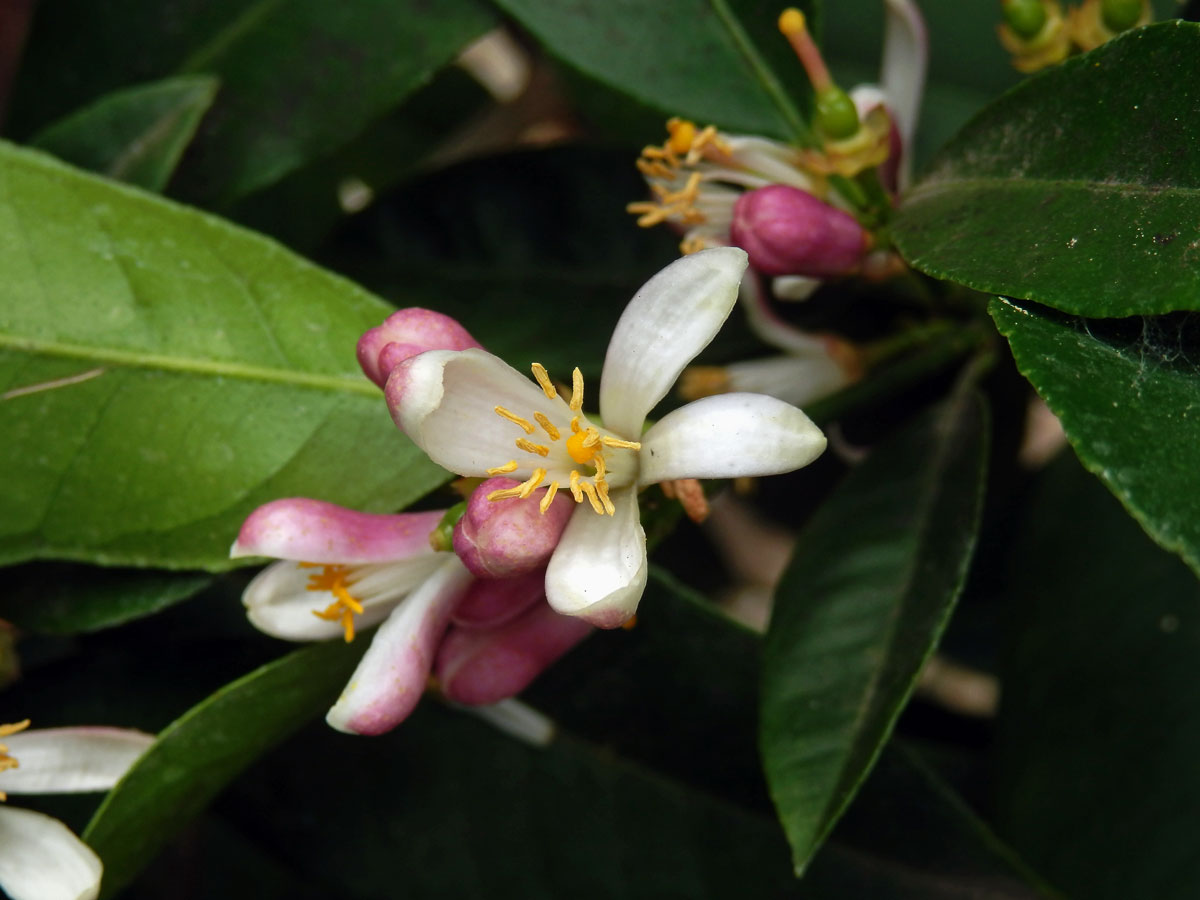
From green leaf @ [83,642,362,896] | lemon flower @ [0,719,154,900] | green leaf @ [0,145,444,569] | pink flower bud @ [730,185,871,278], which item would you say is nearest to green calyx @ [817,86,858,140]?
pink flower bud @ [730,185,871,278]

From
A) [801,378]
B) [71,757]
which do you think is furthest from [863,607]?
[71,757]

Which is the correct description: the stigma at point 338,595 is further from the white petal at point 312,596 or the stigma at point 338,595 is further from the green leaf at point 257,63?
the green leaf at point 257,63

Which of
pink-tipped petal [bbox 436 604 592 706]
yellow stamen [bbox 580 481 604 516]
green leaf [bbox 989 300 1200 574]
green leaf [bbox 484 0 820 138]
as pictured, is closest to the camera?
green leaf [bbox 989 300 1200 574]

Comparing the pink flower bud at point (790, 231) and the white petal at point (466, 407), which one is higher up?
the white petal at point (466, 407)

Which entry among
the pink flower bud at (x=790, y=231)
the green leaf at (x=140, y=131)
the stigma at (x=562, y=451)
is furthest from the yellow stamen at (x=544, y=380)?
the green leaf at (x=140, y=131)

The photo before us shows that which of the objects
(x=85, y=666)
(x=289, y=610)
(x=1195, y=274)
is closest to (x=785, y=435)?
(x=1195, y=274)

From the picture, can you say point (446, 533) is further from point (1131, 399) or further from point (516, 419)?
point (1131, 399)

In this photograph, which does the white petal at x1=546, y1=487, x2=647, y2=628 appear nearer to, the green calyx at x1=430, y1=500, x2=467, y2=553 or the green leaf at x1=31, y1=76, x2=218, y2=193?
the green calyx at x1=430, y1=500, x2=467, y2=553
